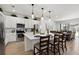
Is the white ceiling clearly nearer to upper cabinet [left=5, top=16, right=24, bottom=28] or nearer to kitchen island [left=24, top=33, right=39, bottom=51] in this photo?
upper cabinet [left=5, top=16, right=24, bottom=28]

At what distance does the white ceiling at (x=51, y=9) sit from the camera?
174 centimetres

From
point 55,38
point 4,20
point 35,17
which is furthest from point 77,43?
point 4,20

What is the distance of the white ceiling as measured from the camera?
1744mm

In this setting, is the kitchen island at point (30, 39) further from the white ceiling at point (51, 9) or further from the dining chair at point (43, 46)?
the white ceiling at point (51, 9)

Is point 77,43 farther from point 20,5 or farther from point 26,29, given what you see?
point 20,5

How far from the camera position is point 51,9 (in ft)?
6.07

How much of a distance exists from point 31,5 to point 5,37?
2.91ft

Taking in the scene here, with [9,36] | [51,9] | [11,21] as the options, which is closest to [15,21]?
[11,21]

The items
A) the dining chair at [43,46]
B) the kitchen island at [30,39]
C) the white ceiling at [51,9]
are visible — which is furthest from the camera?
the kitchen island at [30,39]

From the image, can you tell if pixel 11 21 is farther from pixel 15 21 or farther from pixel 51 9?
pixel 51 9

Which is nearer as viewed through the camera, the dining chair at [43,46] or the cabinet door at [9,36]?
the cabinet door at [9,36]

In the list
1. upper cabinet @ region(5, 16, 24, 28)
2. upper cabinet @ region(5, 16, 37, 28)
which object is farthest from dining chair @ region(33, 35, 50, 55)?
upper cabinet @ region(5, 16, 24, 28)

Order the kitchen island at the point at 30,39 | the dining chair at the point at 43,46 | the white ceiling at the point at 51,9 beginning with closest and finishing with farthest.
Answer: the white ceiling at the point at 51,9 → the dining chair at the point at 43,46 → the kitchen island at the point at 30,39

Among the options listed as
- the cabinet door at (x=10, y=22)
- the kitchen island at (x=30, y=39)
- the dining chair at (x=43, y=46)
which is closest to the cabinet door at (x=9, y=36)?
the cabinet door at (x=10, y=22)
